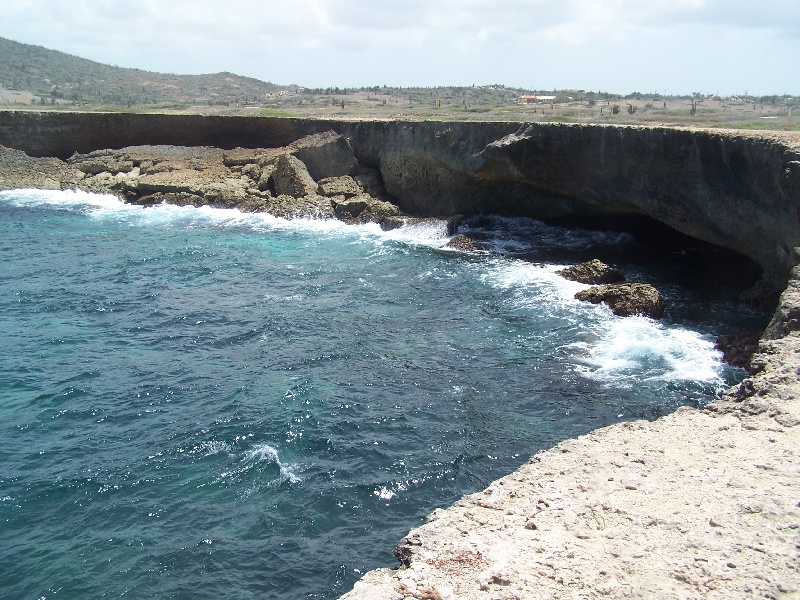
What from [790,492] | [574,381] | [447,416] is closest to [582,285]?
[574,381]

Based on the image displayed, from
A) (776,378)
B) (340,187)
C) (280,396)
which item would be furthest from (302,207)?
(776,378)

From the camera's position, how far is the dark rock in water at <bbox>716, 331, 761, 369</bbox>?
17.9 m

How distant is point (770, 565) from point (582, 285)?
16458 mm

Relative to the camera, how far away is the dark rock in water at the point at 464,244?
29.8m

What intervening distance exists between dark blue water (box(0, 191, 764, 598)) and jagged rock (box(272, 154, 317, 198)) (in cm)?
869

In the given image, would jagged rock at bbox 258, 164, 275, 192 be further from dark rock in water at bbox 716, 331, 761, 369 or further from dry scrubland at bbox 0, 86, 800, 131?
dark rock in water at bbox 716, 331, 761, 369

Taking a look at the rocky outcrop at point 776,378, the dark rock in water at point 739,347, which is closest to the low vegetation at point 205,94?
the dark rock in water at point 739,347

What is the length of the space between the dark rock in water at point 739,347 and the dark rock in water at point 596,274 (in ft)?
18.2

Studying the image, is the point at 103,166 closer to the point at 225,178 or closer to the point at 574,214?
the point at 225,178

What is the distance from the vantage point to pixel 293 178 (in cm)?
3762

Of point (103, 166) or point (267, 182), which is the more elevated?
point (103, 166)

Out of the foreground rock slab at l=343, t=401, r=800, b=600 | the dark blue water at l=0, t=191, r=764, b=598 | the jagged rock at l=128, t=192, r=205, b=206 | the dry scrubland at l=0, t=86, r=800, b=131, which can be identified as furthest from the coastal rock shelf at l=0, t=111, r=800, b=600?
the dry scrubland at l=0, t=86, r=800, b=131

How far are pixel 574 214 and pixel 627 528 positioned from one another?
2355 cm

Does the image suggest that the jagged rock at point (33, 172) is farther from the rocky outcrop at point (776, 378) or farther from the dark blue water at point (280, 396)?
the rocky outcrop at point (776, 378)
